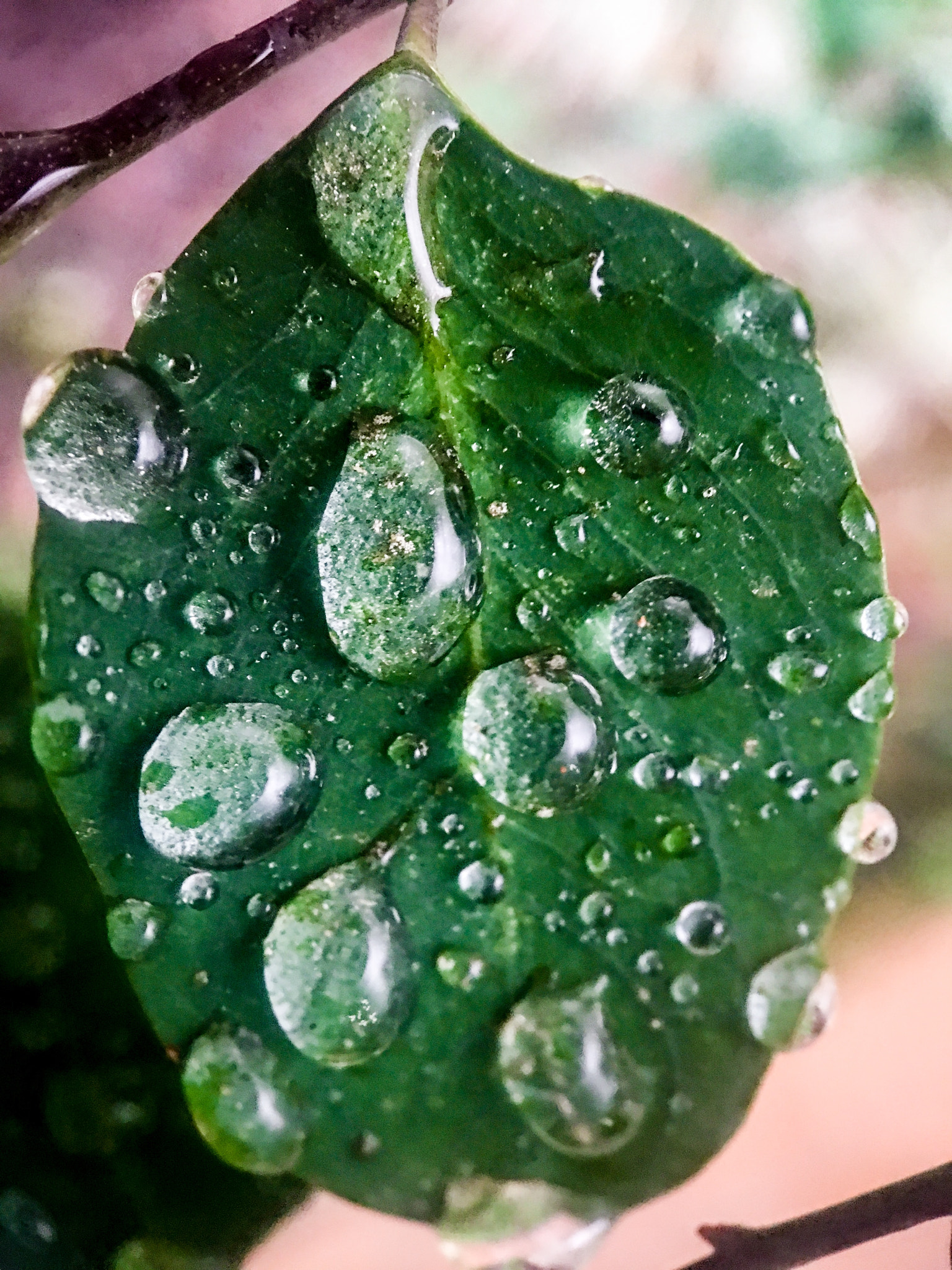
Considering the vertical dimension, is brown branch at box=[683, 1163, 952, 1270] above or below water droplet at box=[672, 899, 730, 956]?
below

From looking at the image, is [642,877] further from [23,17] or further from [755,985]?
[23,17]

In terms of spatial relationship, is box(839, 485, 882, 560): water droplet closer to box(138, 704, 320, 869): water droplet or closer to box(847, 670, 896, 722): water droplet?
box(847, 670, 896, 722): water droplet

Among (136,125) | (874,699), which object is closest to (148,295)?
(136,125)

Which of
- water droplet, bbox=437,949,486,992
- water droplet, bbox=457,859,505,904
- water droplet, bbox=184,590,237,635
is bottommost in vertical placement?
water droplet, bbox=437,949,486,992

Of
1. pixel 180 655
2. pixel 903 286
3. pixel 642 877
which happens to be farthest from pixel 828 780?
pixel 903 286

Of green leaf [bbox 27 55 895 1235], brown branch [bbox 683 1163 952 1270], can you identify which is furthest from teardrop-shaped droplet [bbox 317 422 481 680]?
brown branch [bbox 683 1163 952 1270]

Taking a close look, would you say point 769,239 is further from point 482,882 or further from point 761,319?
point 482,882
